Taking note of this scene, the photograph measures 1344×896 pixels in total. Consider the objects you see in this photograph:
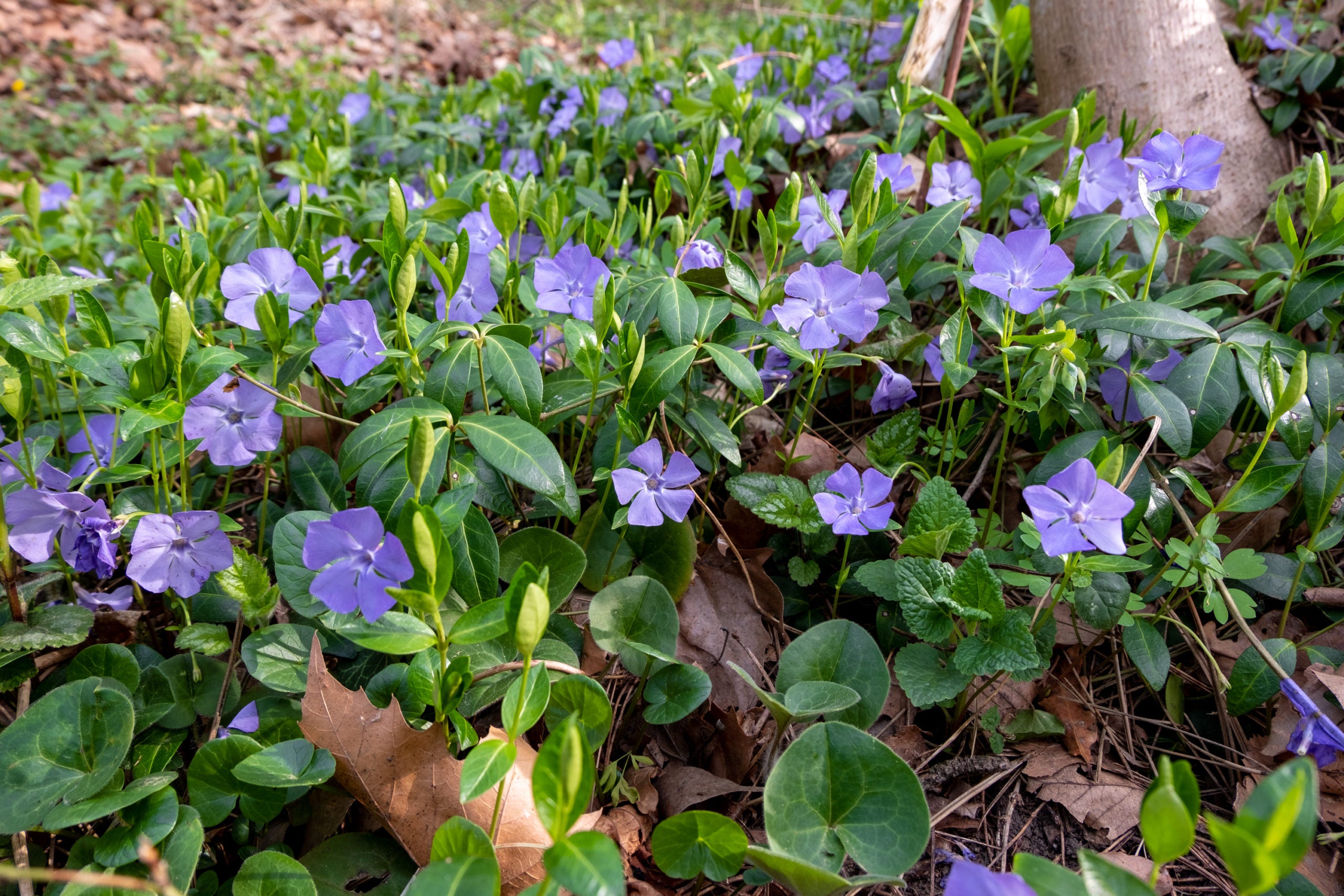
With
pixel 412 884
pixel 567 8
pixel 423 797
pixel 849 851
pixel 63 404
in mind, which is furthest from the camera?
pixel 567 8

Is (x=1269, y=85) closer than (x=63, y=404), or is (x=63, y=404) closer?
(x=63, y=404)

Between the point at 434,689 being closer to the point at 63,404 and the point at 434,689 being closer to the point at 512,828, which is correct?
the point at 512,828

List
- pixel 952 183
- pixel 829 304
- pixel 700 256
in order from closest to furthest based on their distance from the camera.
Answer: pixel 829 304
pixel 700 256
pixel 952 183

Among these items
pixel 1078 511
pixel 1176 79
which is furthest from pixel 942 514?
pixel 1176 79

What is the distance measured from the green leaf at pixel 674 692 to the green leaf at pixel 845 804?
8.7 inches

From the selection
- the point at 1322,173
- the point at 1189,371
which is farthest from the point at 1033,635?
the point at 1322,173

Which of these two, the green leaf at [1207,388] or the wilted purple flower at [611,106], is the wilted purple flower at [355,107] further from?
the green leaf at [1207,388]

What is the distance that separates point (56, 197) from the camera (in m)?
3.20

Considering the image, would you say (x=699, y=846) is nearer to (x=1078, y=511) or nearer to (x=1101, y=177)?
(x=1078, y=511)

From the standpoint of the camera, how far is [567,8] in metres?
7.33

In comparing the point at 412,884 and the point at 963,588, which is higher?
the point at 963,588

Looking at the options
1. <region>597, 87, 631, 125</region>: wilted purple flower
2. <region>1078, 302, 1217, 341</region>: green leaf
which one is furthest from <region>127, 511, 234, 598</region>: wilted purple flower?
<region>597, 87, 631, 125</region>: wilted purple flower

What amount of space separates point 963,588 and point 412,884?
93cm

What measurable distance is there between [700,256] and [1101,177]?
3.13 ft
